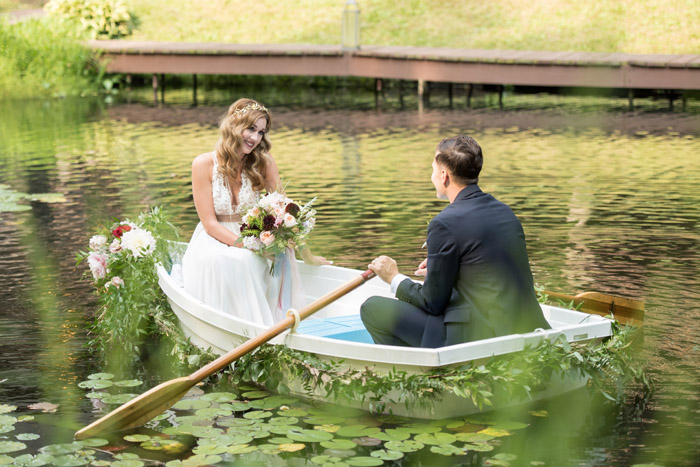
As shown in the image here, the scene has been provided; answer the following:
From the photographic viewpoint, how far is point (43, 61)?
22688 mm

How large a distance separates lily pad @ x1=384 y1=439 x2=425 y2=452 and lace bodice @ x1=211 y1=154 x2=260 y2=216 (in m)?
2.09

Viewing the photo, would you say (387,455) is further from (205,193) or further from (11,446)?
(205,193)

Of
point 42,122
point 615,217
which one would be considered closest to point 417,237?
point 615,217

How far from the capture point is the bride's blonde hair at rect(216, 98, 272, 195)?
247 inches

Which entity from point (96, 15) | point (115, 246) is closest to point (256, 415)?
point (115, 246)

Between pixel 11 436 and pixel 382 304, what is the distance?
6.40ft

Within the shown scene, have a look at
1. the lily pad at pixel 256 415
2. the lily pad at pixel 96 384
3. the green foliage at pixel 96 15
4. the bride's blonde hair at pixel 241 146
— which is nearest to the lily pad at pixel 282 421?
the lily pad at pixel 256 415

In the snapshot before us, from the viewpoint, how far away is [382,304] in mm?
5418

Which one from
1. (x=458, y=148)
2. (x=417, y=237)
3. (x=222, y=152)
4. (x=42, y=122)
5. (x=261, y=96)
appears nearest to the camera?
(x=458, y=148)

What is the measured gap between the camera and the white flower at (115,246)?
21.9ft

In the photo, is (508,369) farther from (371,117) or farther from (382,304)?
(371,117)

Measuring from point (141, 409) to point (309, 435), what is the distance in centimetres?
85

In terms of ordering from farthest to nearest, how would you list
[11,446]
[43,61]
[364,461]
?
[43,61]
[11,446]
[364,461]

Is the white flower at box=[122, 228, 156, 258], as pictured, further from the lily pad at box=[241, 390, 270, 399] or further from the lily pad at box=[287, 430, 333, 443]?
the lily pad at box=[287, 430, 333, 443]
